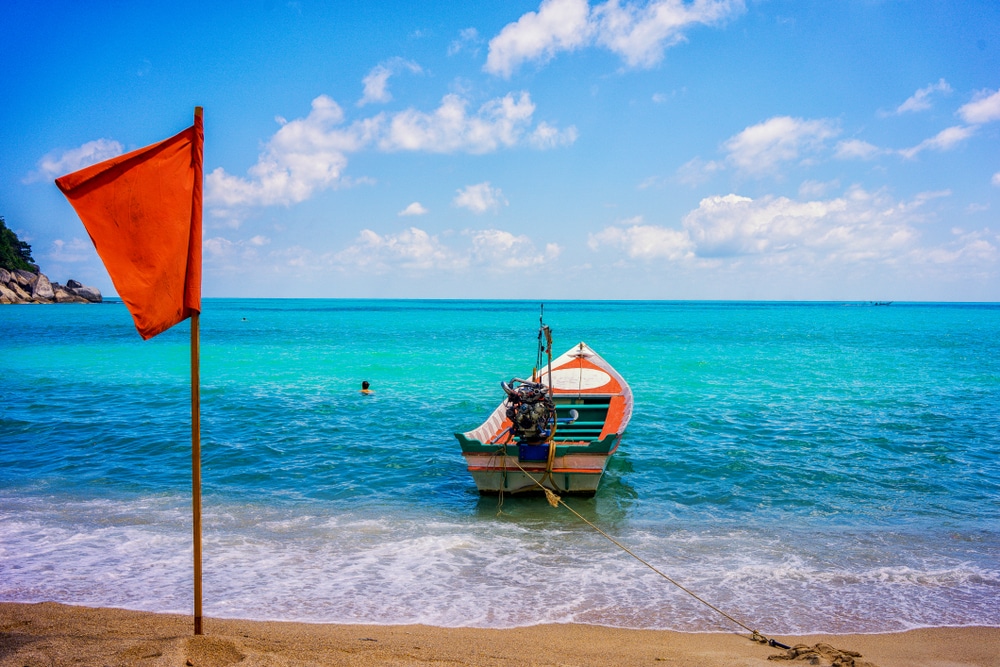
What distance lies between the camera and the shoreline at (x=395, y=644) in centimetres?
525

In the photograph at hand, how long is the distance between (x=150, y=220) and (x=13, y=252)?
407 feet

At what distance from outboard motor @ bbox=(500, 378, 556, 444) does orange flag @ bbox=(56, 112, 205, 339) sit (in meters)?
6.95

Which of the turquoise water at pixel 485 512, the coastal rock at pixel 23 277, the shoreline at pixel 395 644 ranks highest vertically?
the coastal rock at pixel 23 277

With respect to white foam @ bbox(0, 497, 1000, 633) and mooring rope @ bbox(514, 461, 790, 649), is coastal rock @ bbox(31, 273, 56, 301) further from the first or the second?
mooring rope @ bbox(514, 461, 790, 649)

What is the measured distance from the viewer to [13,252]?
102m

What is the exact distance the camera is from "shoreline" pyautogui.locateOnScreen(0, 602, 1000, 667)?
525 cm

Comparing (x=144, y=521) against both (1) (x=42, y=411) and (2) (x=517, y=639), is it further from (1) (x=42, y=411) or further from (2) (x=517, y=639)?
(1) (x=42, y=411)

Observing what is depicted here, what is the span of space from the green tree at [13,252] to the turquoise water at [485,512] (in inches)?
3843

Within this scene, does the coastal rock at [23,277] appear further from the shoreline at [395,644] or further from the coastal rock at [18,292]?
the shoreline at [395,644]

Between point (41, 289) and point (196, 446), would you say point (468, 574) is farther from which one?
point (41, 289)

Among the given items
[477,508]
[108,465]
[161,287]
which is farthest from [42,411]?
[161,287]

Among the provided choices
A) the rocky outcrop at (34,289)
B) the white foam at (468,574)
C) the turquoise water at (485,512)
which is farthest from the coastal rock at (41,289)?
the white foam at (468,574)

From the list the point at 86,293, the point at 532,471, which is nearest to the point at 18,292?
the point at 86,293

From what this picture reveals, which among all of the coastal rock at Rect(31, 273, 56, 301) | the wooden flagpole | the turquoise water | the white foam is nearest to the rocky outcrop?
the coastal rock at Rect(31, 273, 56, 301)
